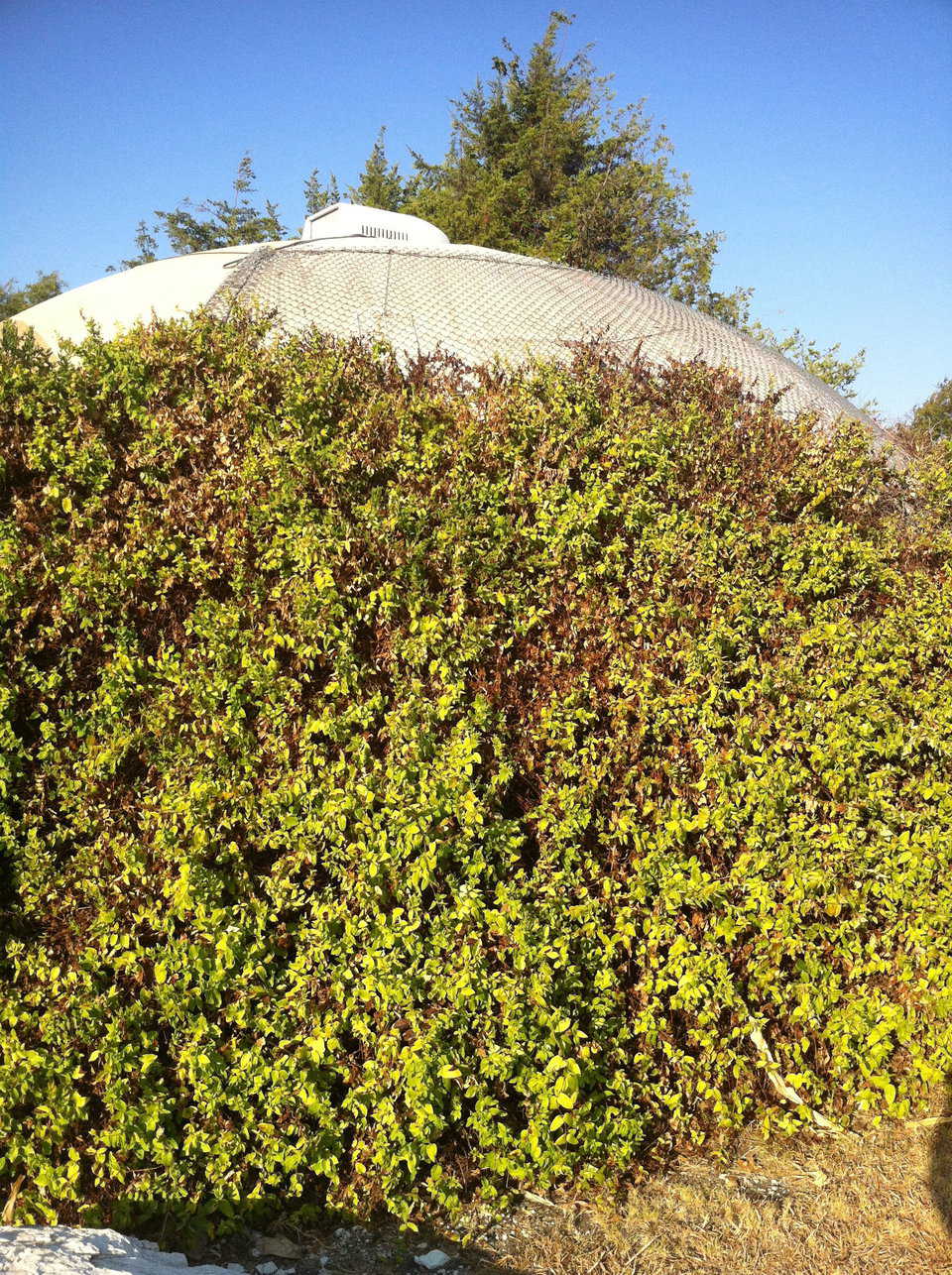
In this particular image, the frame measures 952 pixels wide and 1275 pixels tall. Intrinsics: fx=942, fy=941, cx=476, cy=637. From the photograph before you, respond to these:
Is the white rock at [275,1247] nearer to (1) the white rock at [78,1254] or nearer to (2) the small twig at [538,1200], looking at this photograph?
(1) the white rock at [78,1254]

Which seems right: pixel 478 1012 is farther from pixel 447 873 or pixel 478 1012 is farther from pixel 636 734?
pixel 636 734

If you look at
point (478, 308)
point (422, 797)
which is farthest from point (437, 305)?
point (422, 797)

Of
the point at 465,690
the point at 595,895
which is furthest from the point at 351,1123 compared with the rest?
the point at 465,690

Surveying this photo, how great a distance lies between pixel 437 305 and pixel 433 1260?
4.55m

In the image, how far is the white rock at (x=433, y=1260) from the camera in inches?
115

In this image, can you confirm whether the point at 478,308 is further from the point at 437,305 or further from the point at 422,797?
the point at 422,797

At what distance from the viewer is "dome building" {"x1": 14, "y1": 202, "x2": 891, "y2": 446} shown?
5.15 m

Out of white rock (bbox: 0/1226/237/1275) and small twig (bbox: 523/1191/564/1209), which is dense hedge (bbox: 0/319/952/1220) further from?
white rock (bbox: 0/1226/237/1275)

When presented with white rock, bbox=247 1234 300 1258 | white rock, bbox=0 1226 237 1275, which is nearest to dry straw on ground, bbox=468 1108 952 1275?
white rock, bbox=247 1234 300 1258

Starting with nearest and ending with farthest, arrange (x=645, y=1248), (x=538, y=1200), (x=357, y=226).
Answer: (x=645, y=1248) → (x=538, y=1200) → (x=357, y=226)

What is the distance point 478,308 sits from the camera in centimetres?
543

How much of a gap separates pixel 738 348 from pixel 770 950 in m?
4.46

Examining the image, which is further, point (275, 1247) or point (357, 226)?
point (357, 226)

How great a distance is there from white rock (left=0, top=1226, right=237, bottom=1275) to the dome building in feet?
11.8
